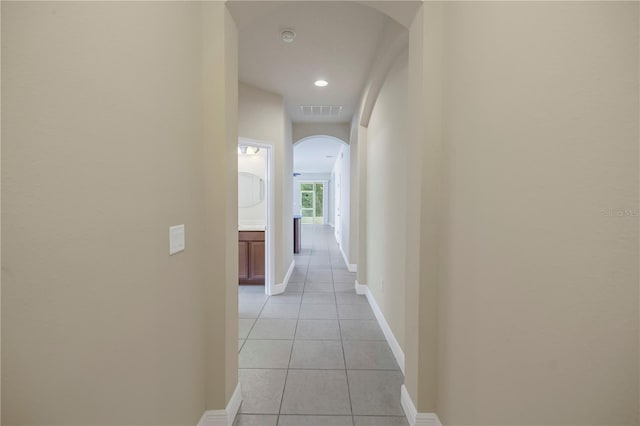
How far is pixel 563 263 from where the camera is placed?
83 centimetres

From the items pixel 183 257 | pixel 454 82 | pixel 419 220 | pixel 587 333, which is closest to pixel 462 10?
pixel 454 82

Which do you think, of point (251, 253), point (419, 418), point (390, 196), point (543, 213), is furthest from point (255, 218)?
point (543, 213)

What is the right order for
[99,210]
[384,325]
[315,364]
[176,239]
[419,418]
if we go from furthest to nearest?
1. [384,325]
2. [315,364]
3. [419,418]
4. [176,239]
5. [99,210]

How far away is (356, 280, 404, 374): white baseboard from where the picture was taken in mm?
2213

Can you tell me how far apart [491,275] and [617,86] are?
70cm

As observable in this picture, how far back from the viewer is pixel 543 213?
875 mm

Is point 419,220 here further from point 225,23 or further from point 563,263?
point 225,23

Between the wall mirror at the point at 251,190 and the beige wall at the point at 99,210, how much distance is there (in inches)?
144

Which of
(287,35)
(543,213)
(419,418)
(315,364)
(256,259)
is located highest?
(287,35)

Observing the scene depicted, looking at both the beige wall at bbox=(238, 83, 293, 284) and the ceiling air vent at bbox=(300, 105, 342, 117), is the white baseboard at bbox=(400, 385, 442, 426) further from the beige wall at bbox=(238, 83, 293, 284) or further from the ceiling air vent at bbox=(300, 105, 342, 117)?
the ceiling air vent at bbox=(300, 105, 342, 117)

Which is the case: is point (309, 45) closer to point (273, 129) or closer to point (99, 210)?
point (273, 129)

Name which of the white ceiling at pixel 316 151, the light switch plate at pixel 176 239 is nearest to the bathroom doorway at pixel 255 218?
the white ceiling at pixel 316 151

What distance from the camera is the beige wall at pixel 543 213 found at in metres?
0.73

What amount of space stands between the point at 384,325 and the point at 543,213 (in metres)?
2.19
